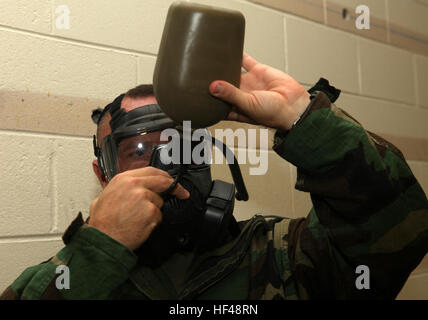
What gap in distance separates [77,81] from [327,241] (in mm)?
898

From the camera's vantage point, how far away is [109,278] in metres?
0.96

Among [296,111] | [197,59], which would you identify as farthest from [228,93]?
[296,111]

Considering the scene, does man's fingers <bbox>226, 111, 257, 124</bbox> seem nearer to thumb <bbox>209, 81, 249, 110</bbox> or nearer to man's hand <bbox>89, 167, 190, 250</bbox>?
thumb <bbox>209, 81, 249, 110</bbox>

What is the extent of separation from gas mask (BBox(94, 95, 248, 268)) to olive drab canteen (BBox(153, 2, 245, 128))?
0.61ft

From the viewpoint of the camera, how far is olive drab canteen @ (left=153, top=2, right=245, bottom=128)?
0.82 meters

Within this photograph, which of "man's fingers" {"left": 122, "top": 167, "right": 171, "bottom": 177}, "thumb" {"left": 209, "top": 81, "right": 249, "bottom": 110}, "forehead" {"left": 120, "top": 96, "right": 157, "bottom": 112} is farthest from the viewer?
"forehead" {"left": 120, "top": 96, "right": 157, "bottom": 112}

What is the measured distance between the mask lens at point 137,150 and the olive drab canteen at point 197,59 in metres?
0.28

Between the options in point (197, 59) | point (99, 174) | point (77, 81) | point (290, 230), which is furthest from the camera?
point (77, 81)

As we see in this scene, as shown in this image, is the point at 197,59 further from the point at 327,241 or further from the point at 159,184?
the point at 327,241

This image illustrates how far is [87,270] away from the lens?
960 millimetres

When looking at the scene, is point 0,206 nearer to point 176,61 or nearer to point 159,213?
point 159,213

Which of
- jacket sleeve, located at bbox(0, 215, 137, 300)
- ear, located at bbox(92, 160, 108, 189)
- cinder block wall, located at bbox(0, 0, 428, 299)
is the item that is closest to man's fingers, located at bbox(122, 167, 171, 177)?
jacket sleeve, located at bbox(0, 215, 137, 300)

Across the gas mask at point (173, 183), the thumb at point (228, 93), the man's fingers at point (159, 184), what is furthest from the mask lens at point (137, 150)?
the thumb at point (228, 93)
